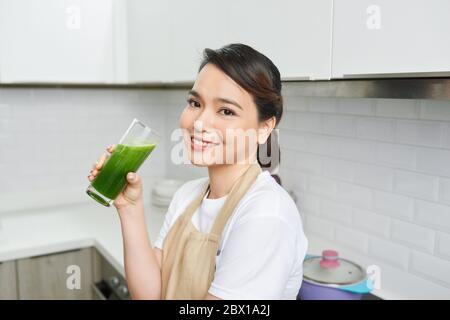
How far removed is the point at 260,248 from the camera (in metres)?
0.80

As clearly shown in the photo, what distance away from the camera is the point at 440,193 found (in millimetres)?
1246

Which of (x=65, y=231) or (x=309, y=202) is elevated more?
(x=309, y=202)

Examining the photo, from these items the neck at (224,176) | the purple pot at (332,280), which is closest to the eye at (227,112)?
the neck at (224,176)

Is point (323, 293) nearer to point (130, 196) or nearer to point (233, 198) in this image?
point (233, 198)

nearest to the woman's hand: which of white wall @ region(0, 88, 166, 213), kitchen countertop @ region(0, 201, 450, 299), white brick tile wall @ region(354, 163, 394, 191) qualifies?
kitchen countertop @ region(0, 201, 450, 299)

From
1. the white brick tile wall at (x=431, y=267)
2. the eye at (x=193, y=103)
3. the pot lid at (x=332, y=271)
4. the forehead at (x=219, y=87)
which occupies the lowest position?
the white brick tile wall at (x=431, y=267)

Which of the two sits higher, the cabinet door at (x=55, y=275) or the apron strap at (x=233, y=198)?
the apron strap at (x=233, y=198)

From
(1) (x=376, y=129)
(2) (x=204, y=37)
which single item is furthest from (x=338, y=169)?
(2) (x=204, y=37)

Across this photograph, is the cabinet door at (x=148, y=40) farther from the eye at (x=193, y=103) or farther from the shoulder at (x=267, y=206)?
the shoulder at (x=267, y=206)

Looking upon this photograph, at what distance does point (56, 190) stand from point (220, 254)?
164cm

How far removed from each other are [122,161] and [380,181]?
87 cm

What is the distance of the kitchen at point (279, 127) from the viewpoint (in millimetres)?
997

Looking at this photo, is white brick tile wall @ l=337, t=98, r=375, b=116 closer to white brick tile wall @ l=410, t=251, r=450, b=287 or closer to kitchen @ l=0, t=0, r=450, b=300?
kitchen @ l=0, t=0, r=450, b=300

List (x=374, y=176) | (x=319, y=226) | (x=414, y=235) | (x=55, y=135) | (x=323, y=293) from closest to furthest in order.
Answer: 1. (x=323, y=293)
2. (x=414, y=235)
3. (x=374, y=176)
4. (x=319, y=226)
5. (x=55, y=135)
